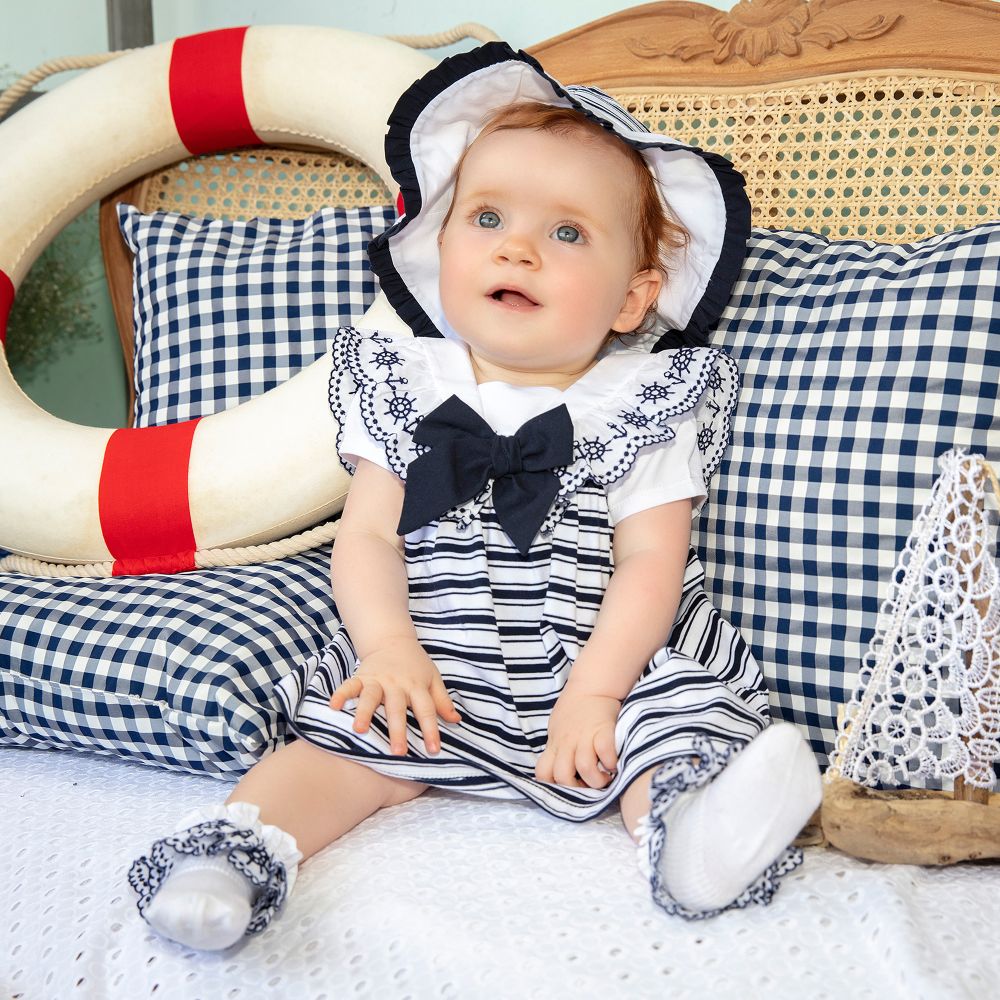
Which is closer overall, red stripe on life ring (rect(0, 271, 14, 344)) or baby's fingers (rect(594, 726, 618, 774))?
baby's fingers (rect(594, 726, 618, 774))

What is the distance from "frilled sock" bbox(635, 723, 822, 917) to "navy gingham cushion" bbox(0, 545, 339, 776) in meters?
0.38

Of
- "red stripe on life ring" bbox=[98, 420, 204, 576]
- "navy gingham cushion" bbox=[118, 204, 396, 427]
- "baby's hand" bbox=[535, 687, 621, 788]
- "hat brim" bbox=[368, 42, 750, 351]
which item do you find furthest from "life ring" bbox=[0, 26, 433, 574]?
"baby's hand" bbox=[535, 687, 621, 788]

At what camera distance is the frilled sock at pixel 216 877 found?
66 centimetres

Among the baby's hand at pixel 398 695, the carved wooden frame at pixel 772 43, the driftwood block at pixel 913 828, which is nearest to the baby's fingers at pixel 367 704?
the baby's hand at pixel 398 695

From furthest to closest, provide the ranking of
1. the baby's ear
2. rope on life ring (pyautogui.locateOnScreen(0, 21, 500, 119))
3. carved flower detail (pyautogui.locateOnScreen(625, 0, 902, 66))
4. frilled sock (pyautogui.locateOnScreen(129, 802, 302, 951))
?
rope on life ring (pyautogui.locateOnScreen(0, 21, 500, 119)) → carved flower detail (pyautogui.locateOnScreen(625, 0, 902, 66)) → the baby's ear → frilled sock (pyautogui.locateOnScreen(129, 802, 302, 951))

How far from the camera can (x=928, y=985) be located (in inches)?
25.5

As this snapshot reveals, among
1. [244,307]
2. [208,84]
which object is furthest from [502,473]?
[208,84]

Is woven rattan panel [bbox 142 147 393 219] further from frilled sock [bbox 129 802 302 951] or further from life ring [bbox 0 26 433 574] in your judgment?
frilled sock [bbox 129 802 302 951]

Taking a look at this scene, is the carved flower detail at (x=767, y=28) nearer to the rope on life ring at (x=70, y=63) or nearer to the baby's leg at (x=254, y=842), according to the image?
the rope on life ring at (x=70, y=63)

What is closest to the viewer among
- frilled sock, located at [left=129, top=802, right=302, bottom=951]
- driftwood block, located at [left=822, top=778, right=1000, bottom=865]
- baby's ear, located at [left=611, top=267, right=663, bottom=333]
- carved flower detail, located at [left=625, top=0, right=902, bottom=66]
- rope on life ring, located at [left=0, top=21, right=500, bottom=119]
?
frilled sock, located at [left=129, top=802, right=302, bottom=951]

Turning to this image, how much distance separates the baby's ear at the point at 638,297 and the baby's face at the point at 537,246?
0.21 feet

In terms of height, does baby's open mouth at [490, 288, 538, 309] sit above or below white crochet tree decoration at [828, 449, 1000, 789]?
above

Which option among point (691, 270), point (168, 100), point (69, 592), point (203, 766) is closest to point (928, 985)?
point (203, 766)

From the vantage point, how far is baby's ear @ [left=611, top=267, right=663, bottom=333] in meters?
1.12
